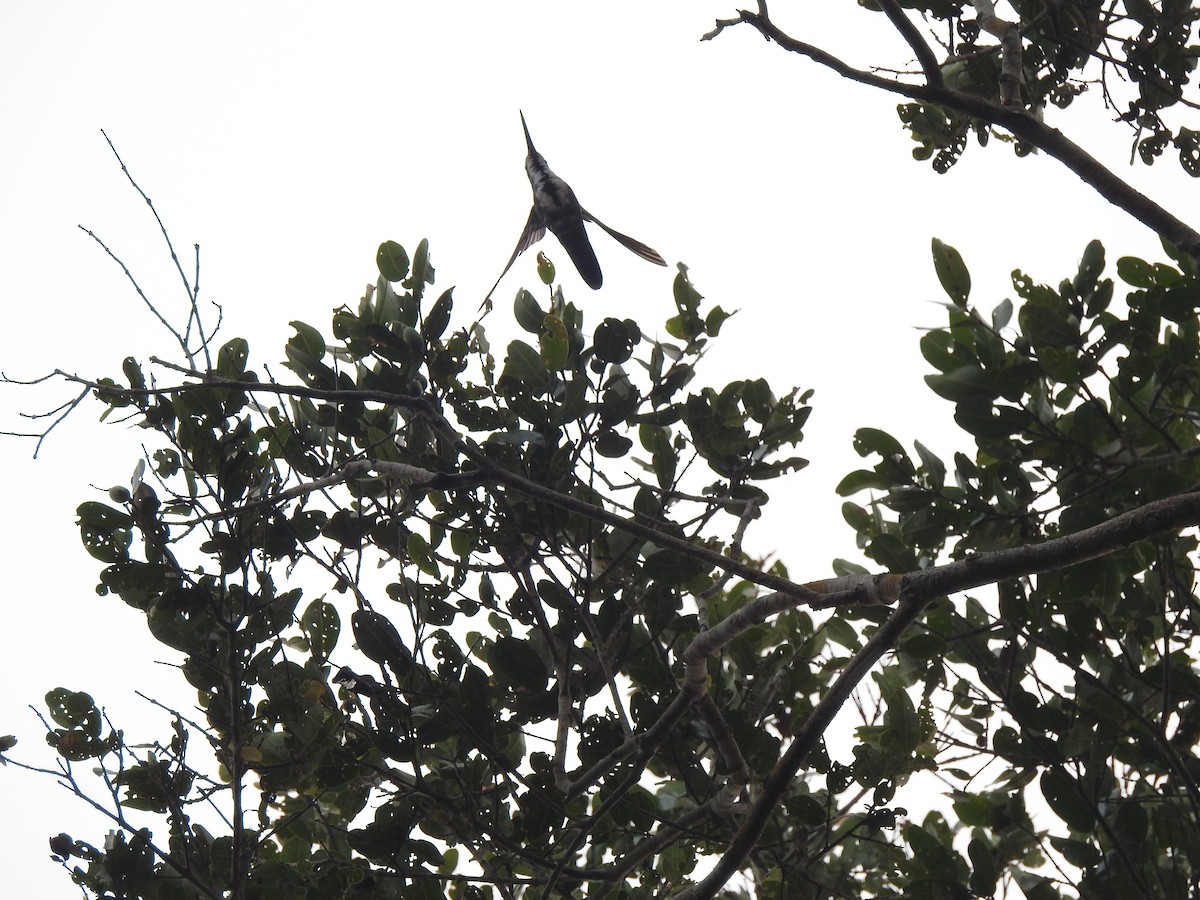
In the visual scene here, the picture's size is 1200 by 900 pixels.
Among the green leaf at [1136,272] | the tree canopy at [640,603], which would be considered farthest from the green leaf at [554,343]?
the green leaf at [1136,272]

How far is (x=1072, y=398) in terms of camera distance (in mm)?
3398

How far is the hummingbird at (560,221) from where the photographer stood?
10.9 feet

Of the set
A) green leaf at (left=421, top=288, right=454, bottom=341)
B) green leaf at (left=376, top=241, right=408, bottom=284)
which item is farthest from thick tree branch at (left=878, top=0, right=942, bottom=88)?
green leaf at (left=376, top=241, right=408, bottom=284)

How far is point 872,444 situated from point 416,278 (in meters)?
1.55

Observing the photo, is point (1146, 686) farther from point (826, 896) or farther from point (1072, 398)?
point (826, 896)

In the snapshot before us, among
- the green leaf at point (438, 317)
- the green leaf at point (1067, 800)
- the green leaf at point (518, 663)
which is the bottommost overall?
the green leaf at point (1067, 800)

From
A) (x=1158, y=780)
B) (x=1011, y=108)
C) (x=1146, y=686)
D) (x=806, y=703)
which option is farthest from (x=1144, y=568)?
(x=1011, y=108)

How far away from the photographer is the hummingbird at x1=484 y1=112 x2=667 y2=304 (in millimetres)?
3316

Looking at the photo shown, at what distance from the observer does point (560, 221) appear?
3320 mm

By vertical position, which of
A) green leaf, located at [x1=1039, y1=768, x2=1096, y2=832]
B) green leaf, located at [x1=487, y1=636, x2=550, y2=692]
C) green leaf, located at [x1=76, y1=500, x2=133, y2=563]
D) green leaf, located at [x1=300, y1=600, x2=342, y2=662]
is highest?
green leaf, located at [x1=76, y1=500, x2=133, y2=563]


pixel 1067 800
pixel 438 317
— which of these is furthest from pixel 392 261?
pixel 1067 800

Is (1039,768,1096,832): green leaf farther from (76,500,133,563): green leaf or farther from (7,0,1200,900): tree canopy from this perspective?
(76,500,133,563): green leaf

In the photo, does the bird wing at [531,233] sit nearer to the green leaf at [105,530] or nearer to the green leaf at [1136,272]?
the green leaf at [105,530]

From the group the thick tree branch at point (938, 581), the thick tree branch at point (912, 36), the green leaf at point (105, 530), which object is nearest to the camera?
the thick tree branch at point (938, 581)
